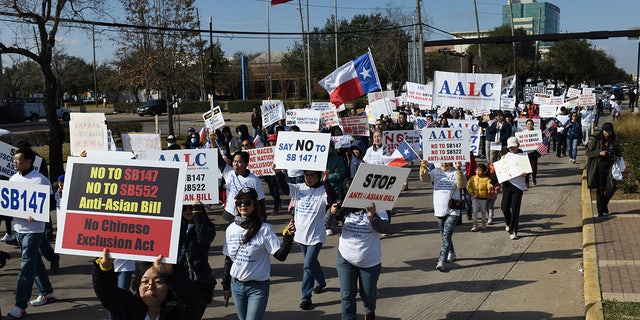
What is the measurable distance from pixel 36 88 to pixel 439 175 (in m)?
74.6

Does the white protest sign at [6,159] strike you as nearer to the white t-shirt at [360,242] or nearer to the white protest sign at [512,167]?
the white t-shirt at [360,242]

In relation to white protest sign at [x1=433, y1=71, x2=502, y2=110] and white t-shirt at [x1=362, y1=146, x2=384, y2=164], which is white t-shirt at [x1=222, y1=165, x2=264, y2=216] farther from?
white protest sign at [x1=433, y1=71, x2=502, y2=110]

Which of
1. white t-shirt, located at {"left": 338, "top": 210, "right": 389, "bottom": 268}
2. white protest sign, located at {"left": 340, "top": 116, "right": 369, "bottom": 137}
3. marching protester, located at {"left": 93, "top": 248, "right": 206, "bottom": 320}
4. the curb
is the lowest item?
the curb

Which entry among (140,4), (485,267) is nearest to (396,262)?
(485,267)

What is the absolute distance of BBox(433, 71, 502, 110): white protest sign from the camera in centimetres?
1506

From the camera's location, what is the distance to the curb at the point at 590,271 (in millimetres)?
7185

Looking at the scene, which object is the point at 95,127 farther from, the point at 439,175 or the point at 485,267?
the point at 485,267

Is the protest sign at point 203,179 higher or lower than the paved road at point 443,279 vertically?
higher

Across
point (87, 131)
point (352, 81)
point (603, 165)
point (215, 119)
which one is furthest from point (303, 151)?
point (352, 81)

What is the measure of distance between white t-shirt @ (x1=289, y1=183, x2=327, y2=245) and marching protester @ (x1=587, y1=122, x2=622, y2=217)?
684 centimetres

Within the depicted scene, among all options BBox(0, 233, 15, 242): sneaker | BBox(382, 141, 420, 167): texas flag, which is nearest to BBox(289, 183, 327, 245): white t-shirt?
BBox(382, 141, 420, 167): texas flag

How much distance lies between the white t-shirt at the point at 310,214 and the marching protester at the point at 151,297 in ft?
11.9

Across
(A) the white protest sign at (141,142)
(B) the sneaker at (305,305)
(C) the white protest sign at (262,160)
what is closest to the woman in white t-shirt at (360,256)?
(B) the sneaker at (305,305)

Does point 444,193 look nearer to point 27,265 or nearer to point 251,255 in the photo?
point 251,255
